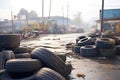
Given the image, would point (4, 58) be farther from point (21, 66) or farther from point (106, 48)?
point (106, 48)

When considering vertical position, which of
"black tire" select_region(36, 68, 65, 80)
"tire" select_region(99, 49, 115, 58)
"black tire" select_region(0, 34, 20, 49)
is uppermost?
"black tire" select_region(0, 34, 20, 49)

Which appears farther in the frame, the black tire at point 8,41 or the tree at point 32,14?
the tree at point 32,14

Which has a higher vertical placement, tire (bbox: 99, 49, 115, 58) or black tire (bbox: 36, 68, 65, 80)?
black tire (bbox: 36, 68, 65, 80)

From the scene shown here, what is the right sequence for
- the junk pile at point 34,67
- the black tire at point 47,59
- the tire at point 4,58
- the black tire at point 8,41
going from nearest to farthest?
the junk pile at point 34,67
the black tire at point 47,59
the tire at point 4,58
the black tire at point 8,41

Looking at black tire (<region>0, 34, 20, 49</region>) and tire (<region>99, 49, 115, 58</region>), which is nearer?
black tire (<region>0, 34, 20, 49</region>)

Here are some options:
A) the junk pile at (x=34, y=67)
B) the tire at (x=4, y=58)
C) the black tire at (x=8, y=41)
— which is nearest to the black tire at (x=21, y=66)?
the junk pile at (x=34, y=67)

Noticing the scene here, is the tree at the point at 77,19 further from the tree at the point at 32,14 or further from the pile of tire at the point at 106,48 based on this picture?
the pile of tire at the point at 106,48

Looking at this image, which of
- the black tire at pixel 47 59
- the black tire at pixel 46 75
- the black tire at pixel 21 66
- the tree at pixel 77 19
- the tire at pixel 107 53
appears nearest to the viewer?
the black tire at pixel 46 75

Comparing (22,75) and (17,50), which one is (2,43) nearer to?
(17,50)

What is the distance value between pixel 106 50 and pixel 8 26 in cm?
5787

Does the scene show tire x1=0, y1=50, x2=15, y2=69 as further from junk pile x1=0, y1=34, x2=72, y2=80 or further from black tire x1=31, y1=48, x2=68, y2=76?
black tire x1=31, y1=48, x2=68, y2=76

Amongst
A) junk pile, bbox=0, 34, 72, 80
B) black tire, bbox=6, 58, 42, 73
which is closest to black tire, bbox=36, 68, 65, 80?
junk pile, bbox=0, 34, 72, 80

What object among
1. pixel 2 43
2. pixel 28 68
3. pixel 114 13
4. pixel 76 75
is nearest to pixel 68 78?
pixel 76 75

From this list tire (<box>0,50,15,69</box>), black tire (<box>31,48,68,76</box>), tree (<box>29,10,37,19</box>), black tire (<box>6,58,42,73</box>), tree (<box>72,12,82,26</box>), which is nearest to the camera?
black tire (<box>6,58,42,73</box>)
